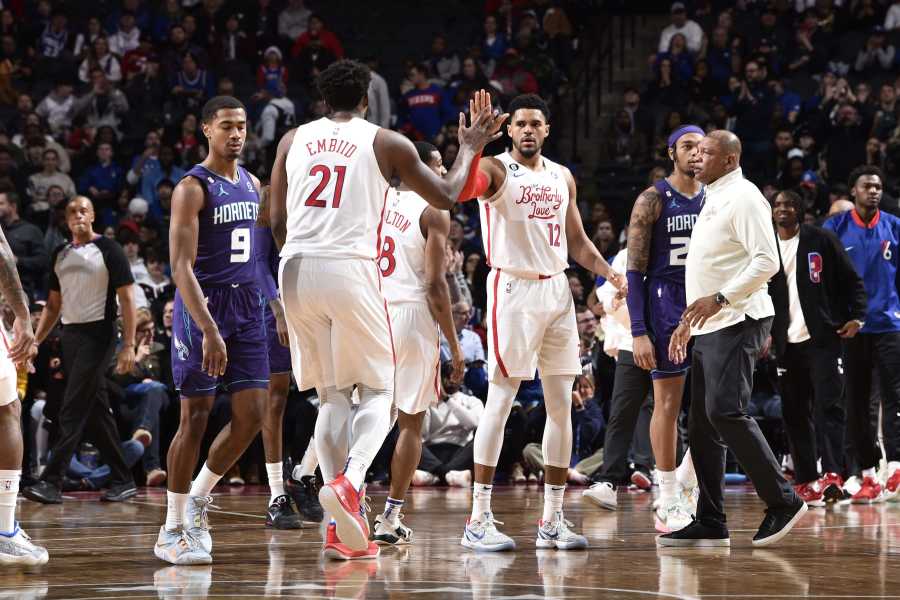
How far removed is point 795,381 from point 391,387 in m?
5.22

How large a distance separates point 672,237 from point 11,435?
4057mm

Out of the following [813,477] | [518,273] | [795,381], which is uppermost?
[518,273]

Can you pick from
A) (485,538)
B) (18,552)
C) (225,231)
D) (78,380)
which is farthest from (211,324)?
(78,380)

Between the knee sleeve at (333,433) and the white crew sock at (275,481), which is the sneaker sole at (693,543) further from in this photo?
the white crew sock at (275,481)

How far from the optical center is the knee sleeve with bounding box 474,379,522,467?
727 cm

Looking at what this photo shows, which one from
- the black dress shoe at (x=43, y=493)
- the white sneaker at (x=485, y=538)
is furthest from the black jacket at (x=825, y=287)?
the black dress shoe at (x=43, y=493)

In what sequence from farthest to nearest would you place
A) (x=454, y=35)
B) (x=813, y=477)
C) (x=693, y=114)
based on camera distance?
(x=454, y=35) → (x=693, y=114) → (x=813, y=477)

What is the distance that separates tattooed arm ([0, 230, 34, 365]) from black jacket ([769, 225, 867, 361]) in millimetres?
5998

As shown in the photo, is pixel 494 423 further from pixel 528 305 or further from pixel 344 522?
pixel 344 522

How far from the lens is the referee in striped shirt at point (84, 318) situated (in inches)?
418

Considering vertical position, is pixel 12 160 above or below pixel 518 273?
above

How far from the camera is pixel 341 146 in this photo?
6324 mm

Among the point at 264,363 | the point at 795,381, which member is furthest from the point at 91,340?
the point at 795,381

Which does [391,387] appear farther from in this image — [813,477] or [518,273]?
[813,477]
